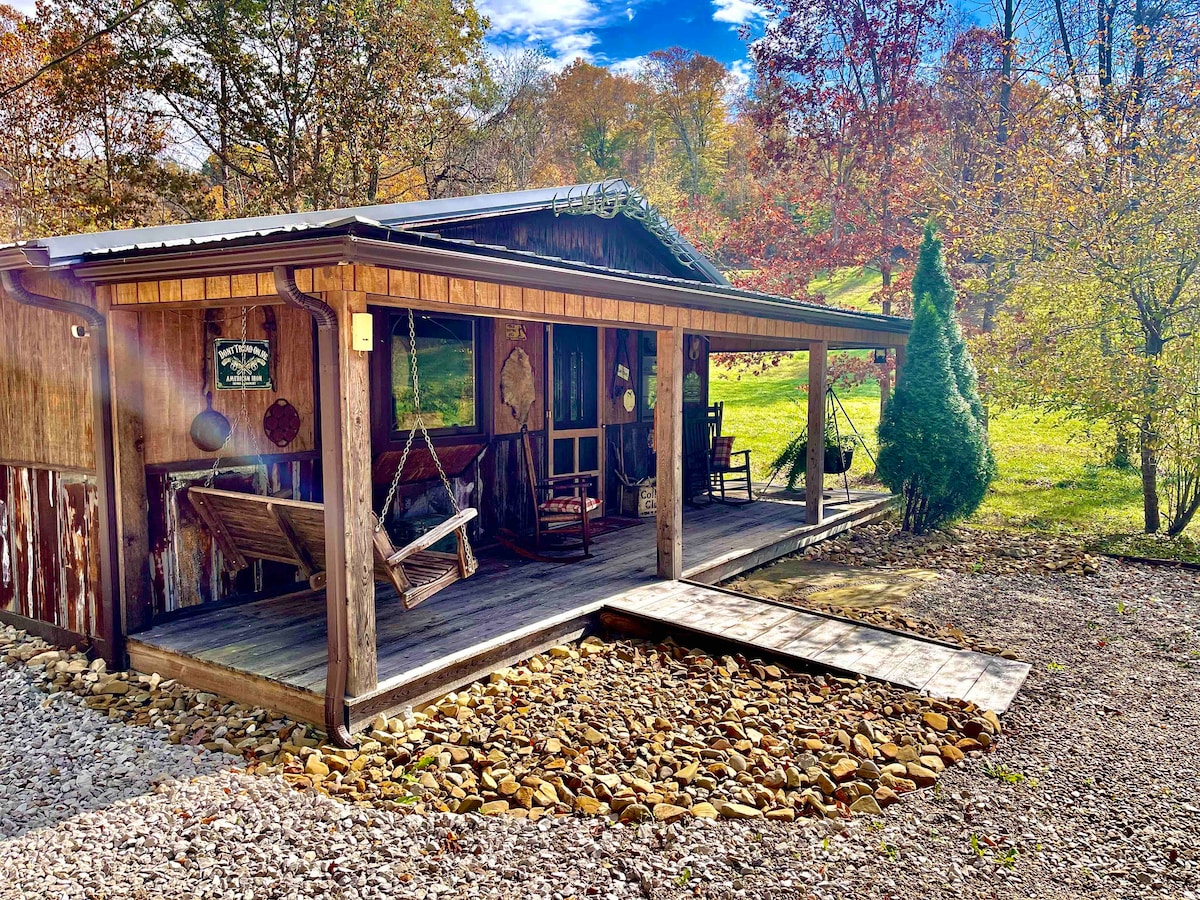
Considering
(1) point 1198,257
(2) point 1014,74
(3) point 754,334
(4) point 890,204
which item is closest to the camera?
(3) point 754,334

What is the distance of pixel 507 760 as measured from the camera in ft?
12.3

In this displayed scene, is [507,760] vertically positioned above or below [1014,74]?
below

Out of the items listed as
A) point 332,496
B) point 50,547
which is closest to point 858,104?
point 332,496

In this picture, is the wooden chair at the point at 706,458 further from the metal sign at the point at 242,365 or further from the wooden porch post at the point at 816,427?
the metal sign at the point at 242,365

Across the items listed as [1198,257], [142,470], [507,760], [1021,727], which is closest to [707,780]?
[507,760]

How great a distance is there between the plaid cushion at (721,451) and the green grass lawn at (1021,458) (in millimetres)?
3234

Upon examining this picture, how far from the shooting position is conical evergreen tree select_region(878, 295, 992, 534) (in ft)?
28.6

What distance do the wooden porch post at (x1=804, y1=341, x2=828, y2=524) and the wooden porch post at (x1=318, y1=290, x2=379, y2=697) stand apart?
5362 mm

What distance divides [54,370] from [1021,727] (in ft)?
19.7

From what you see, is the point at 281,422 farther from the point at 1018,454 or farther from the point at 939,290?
the point at 1018,454

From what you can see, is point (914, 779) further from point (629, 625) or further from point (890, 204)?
point (890, 204)

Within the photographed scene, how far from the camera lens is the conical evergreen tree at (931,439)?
28.6 feet

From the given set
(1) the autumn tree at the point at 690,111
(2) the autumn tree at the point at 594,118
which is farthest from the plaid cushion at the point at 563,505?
(1) the autumn tree at the point at 690,111

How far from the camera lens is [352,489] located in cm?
383
